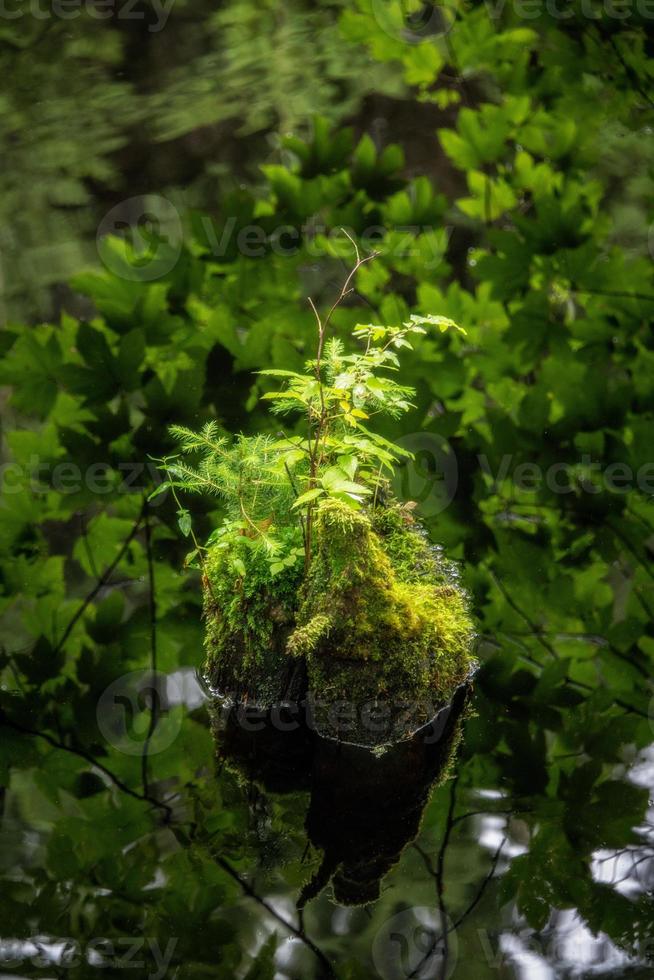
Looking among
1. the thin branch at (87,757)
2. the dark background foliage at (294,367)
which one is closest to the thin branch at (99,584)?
the dark background foliage at (294,367)

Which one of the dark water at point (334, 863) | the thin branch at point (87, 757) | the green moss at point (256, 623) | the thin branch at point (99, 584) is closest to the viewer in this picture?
the dark water at point (334, 863)

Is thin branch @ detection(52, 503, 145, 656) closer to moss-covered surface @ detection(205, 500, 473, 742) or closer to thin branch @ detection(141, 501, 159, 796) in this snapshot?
thin branch @ detection(141, 501, 159, 796)

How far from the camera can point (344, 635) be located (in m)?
0.88

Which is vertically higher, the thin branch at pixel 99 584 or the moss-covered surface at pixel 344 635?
the moss-covered surface at pixel 344 635

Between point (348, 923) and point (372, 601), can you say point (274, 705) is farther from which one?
point (348, 923)

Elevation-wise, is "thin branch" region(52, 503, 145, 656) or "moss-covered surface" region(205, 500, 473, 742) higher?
"moss-covered surface" region(205, 500, 473, 742)

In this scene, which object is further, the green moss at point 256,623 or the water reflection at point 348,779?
the green moss at point 256,623

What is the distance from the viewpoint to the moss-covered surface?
0.88m

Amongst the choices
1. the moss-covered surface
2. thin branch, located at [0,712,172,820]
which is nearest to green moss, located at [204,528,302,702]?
the moss-covered surface

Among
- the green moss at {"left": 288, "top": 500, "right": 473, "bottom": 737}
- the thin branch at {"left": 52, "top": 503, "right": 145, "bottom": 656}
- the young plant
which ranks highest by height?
the young plant

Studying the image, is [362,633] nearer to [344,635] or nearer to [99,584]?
[344,635]

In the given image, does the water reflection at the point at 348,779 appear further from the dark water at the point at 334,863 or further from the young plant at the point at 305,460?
the young plant at the point at 305,460

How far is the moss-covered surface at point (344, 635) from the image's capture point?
88 cm

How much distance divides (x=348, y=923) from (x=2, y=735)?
16.2 inches
